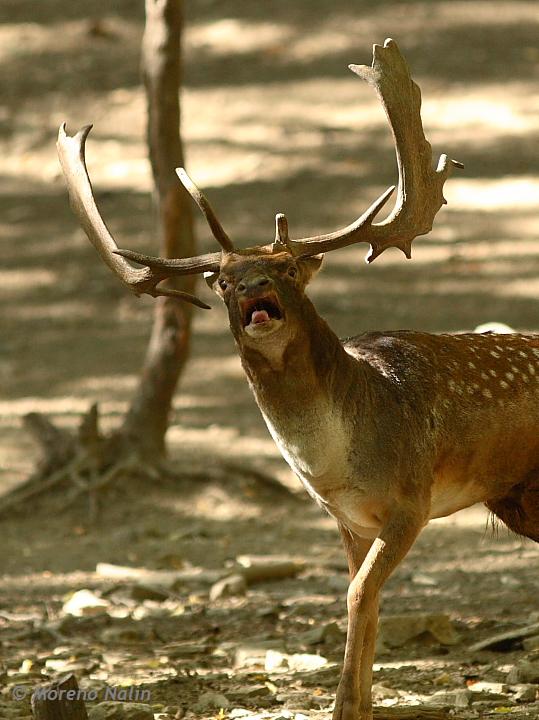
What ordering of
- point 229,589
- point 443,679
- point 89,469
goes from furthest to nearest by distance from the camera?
point 89,469 → point 229,589 → point 443,679

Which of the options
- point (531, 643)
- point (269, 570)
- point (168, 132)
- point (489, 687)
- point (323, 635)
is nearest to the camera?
point (489, 687)

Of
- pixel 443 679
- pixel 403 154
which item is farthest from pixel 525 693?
pixel 403 154

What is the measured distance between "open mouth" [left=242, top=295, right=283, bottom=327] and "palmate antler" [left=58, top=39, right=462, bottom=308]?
41 cm

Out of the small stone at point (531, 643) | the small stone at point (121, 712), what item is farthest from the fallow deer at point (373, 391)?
the small stone at point (121, 712)

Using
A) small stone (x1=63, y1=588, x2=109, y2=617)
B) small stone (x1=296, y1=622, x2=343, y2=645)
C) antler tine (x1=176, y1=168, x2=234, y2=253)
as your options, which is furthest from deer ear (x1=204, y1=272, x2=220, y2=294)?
small stone (x1=63, y1=588, x2=109, y2=617)

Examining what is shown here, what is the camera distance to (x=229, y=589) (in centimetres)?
806

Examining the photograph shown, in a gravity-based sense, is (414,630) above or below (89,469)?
below

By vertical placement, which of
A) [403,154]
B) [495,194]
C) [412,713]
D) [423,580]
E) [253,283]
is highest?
[495,194]

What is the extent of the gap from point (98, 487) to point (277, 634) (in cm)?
294

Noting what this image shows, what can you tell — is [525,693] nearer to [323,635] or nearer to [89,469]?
[323,635]

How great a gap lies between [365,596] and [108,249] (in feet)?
6.09

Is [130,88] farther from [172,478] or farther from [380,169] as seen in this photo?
[172,478]

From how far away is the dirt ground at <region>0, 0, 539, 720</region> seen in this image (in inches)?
269

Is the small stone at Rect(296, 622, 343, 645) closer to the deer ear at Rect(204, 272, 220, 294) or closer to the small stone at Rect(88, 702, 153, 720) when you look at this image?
the small stone at Rect(88, 702, 153, 720)
